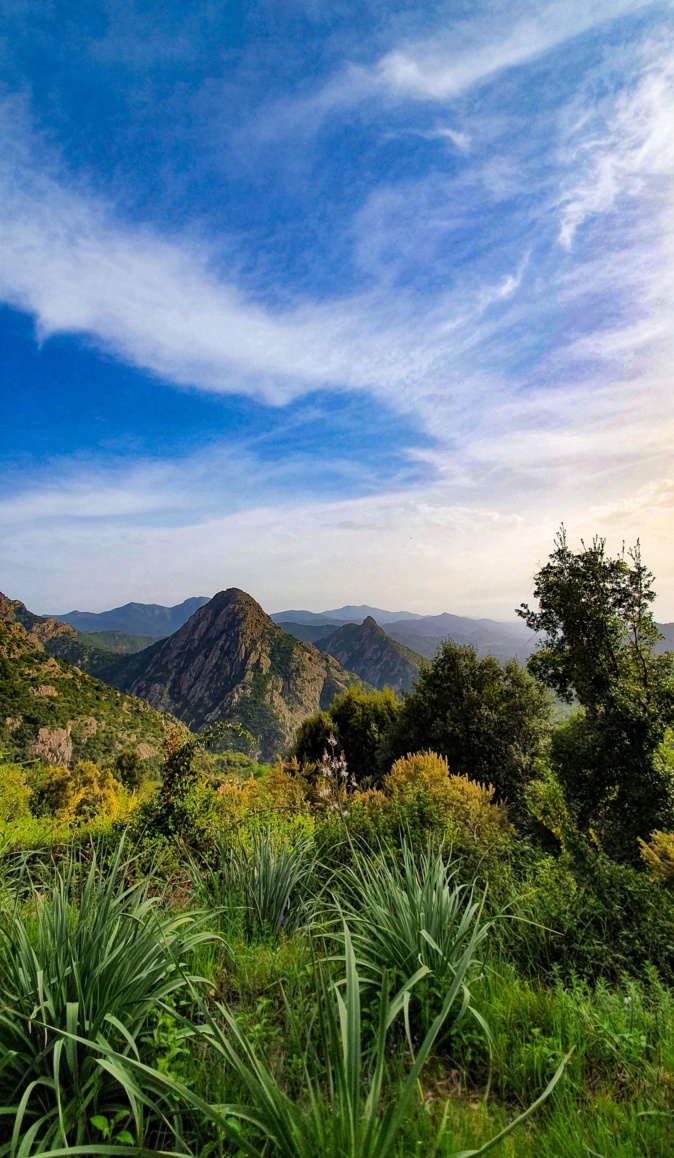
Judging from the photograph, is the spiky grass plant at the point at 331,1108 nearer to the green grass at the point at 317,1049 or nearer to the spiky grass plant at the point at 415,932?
the green grass at the point at 317,1049

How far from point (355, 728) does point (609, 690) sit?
603 inches

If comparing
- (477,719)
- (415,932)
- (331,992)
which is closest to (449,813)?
(415,932)

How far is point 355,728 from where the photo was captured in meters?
25.5

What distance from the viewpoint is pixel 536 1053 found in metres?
2.24

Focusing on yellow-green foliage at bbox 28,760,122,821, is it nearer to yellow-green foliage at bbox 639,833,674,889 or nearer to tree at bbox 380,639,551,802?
tree at bbox 380,639,551,802

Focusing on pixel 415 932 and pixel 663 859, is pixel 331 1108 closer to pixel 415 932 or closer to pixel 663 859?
pixel 415 932

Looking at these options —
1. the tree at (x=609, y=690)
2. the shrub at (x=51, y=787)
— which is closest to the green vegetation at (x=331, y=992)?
the tree at (x=609, y=690)

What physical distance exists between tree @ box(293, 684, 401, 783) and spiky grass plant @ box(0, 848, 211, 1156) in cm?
2222

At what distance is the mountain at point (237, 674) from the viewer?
125250mm

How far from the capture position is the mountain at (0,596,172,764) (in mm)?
53250

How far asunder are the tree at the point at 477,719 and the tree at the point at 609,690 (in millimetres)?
4207

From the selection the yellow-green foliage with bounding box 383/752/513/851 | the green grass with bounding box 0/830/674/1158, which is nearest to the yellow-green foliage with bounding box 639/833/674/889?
the yellow-green foliage with bounding box 383/752/513/851

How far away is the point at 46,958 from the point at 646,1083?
276 cm

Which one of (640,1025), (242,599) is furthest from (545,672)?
(242,599)
